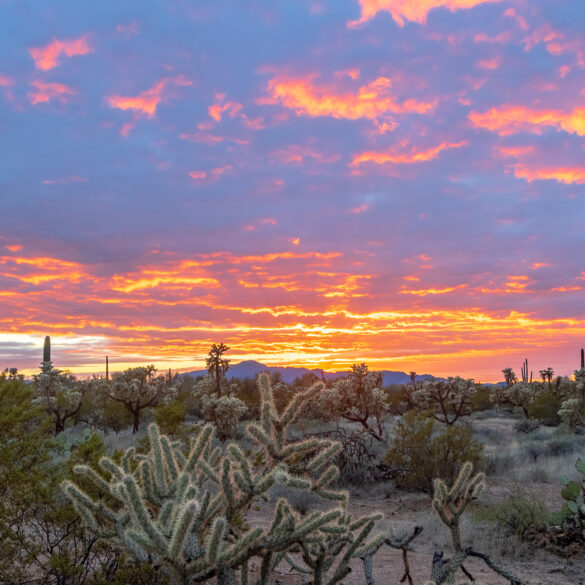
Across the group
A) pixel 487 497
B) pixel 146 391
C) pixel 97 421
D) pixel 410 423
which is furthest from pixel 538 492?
pixel 97 421

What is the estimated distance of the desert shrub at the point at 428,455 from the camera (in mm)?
14797

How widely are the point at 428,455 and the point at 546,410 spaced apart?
21115mm

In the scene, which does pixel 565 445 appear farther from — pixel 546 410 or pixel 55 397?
pixel 55 397

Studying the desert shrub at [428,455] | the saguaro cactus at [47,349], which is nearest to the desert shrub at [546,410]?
the desert shrub at [428,455]

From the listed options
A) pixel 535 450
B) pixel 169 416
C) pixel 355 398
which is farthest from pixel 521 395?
pixel 169 416

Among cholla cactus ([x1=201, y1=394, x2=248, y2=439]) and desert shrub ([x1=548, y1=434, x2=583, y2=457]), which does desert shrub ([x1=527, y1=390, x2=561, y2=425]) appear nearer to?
desert shrub ([x1=548, y1=434, x2=583, y2=457])

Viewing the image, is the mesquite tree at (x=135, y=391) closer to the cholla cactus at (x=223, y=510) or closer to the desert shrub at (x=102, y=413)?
the desert shrub at (x=102, y=413)

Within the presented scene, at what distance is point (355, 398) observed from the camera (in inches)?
1070

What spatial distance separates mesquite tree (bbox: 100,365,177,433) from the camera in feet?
101

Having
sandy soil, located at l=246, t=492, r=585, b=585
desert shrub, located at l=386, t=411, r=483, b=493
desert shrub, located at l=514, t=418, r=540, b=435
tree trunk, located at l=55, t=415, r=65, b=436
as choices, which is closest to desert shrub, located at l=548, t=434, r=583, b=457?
desert shrub, located at l=386, t=411, r=483, b=493

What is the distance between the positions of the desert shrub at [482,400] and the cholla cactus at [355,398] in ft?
59.1

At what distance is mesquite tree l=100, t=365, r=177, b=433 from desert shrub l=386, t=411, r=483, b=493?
17737 millimetres

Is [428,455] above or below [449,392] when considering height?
below

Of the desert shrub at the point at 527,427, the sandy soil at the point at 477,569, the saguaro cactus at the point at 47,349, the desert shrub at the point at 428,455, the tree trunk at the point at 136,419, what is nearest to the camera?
the sandy soil at the point at 477,569
